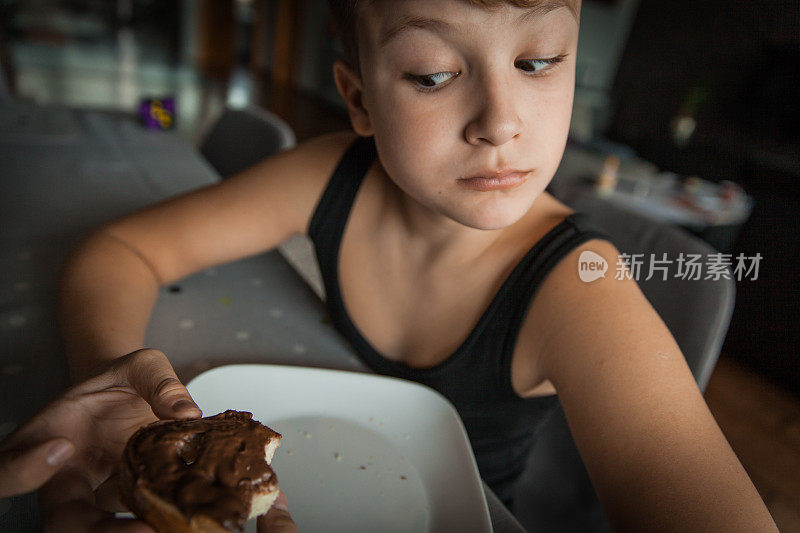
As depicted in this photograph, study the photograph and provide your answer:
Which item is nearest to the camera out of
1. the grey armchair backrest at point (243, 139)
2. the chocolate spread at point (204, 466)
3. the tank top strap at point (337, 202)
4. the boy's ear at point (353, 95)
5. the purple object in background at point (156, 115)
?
the chocolate spread at point (204, 466)

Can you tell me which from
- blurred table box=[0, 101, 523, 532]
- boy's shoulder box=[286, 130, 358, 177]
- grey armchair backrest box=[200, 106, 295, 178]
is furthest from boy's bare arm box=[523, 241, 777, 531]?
grey armchair backrest box=[200, 106, 295, 178]

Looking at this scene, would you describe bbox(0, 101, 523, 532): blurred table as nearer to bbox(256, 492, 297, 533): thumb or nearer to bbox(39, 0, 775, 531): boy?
bbox(39, 0, 775, 531): boy

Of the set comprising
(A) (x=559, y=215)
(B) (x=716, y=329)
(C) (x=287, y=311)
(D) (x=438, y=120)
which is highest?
(D) (x=438, y=120)

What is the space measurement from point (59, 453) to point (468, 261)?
0.59 metres

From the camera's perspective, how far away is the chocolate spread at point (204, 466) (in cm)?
34

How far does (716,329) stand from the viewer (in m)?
0.77

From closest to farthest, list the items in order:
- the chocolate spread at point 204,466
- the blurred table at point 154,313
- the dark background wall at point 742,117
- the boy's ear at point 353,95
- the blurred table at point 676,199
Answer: the chocolate spread at point 204,466
the blurred table at point 154,313
the boy's ear at point 353,95
the dark background wall at point 742,117
the blurred table at point 676,199

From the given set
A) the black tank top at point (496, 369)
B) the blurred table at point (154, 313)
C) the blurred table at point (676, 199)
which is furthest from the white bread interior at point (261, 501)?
the blurred table at point (676, 199)

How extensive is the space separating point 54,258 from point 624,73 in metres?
7.42

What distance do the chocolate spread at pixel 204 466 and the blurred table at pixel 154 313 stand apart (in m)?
0.19

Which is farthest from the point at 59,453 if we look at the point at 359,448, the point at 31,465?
the point at 359,448

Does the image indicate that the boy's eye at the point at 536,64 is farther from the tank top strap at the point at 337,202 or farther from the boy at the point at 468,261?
the tank top strap at the point at 337,202

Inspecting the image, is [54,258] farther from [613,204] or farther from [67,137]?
[613,204]

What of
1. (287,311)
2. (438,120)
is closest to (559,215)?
(438,120)
